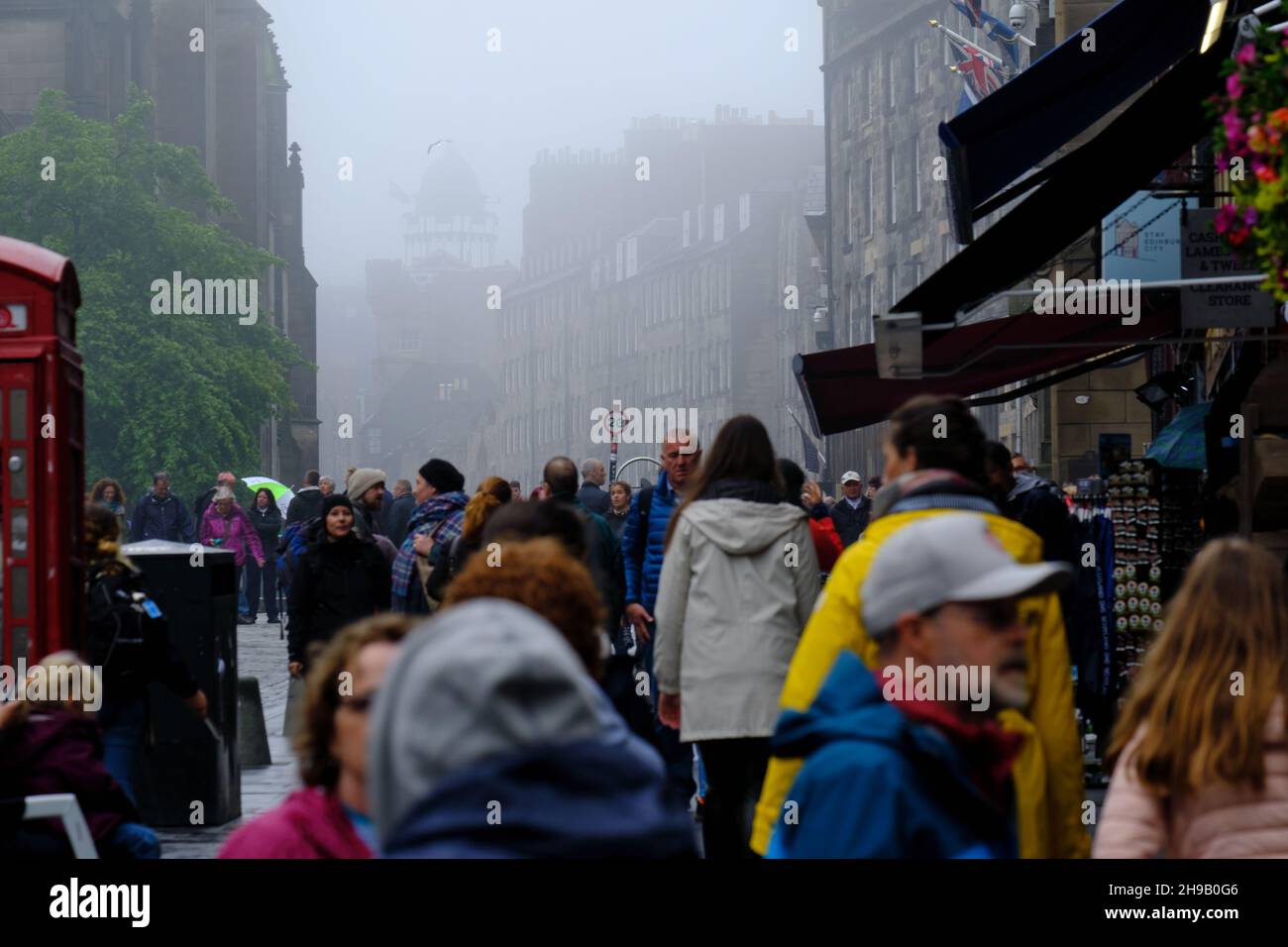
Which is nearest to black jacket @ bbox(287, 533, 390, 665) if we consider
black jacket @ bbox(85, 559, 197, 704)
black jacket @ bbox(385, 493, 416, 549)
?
black jacket @ bbox(85, 559, 197, 704)

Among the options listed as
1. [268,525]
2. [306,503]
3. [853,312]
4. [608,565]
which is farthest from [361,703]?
[853,312]

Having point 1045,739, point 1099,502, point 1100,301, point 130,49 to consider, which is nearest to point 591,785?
point 1045,739

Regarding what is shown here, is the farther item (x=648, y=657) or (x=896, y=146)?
(x=896, y=146)

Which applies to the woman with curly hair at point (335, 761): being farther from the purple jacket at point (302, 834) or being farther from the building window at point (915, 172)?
the building window at point (915, 172)

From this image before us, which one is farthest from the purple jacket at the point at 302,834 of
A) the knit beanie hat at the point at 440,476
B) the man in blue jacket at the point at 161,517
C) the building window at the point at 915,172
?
the building window at the point at 915,172

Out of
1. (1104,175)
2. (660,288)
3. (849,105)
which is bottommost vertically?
(1104,175)

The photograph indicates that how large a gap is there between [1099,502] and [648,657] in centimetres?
385

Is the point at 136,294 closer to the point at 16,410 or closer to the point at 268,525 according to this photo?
the point at 268,525

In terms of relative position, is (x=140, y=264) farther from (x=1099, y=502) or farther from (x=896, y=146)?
(x=1099, y=502)

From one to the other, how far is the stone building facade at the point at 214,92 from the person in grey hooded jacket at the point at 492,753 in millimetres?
51631

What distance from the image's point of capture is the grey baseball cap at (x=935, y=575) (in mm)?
3525

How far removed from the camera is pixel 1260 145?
232 inches

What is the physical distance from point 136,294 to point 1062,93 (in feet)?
128

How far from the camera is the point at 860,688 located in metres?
3.29
